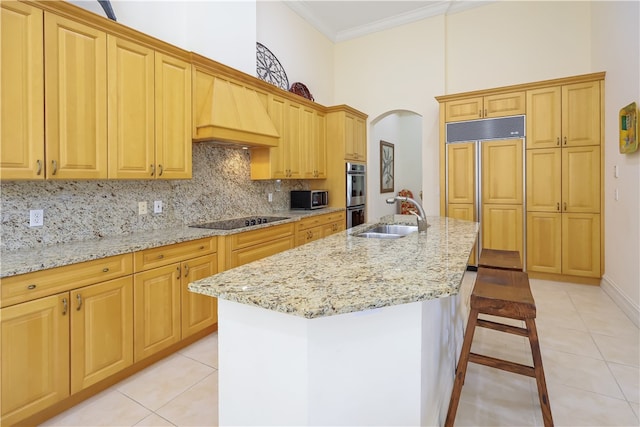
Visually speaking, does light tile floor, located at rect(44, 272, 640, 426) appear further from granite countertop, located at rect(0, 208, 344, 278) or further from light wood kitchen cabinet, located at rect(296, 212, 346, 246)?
light wood kitchen cabinet, located at rect(296, 212, 346, 246)

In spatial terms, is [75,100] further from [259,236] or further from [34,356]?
[259,236]

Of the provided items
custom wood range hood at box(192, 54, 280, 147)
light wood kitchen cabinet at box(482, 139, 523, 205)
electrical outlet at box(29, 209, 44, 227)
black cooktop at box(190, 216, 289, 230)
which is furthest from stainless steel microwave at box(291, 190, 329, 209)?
electrical outlet at box(29, 209, 44, 227)

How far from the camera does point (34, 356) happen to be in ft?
5.53

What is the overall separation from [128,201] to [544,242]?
4592mm

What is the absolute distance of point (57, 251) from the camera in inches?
78.4

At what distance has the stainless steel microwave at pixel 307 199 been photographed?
14.9 feet

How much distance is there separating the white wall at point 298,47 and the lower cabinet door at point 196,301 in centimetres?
305

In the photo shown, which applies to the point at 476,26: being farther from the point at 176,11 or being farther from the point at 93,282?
the point at 93,282

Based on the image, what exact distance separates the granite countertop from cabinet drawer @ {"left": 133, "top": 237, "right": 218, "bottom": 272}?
0.04 metres

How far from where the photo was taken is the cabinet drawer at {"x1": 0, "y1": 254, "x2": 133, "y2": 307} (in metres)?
1.61

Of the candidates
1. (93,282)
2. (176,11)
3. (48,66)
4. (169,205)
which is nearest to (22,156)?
(48,66)

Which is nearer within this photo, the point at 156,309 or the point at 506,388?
the point at 506,388

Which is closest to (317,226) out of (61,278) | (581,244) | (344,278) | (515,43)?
(61,278)

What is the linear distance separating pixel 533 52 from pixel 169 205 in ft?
16.3
